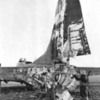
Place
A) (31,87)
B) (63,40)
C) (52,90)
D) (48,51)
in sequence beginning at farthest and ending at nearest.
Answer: (48,51), (63,40), (31,87), (52,90)

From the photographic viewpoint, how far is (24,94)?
9.66 m

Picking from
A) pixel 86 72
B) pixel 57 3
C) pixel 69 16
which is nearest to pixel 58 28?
pixel 69 16

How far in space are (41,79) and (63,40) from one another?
3.10m

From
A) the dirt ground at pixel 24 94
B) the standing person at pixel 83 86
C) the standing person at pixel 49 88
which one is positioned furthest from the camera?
the dirt ground at pixel 24 94

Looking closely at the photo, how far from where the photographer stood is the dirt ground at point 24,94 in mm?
9342

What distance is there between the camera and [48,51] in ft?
41.0

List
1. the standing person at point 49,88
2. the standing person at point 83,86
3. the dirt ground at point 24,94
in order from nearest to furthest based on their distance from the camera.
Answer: the standing person at point 49,88, the standing person at point 83,86, the dirt ground at point 24,94

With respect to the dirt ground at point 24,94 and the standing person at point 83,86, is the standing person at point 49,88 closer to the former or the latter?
the dirt ground at point 24,94

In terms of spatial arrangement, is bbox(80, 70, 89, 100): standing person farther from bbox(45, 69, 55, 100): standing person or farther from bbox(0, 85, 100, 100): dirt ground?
bbox(45, 69, 55, 100): standing person

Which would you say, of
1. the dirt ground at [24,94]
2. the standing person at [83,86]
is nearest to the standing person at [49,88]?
the dirt ground at [24,94]

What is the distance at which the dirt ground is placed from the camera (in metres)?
9.34

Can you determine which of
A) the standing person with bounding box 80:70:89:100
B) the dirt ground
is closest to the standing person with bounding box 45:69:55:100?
the dirt ground

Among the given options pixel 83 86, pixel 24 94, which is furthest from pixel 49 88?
pixel 83 86

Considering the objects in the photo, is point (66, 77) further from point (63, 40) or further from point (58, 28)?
point (58, 28)
